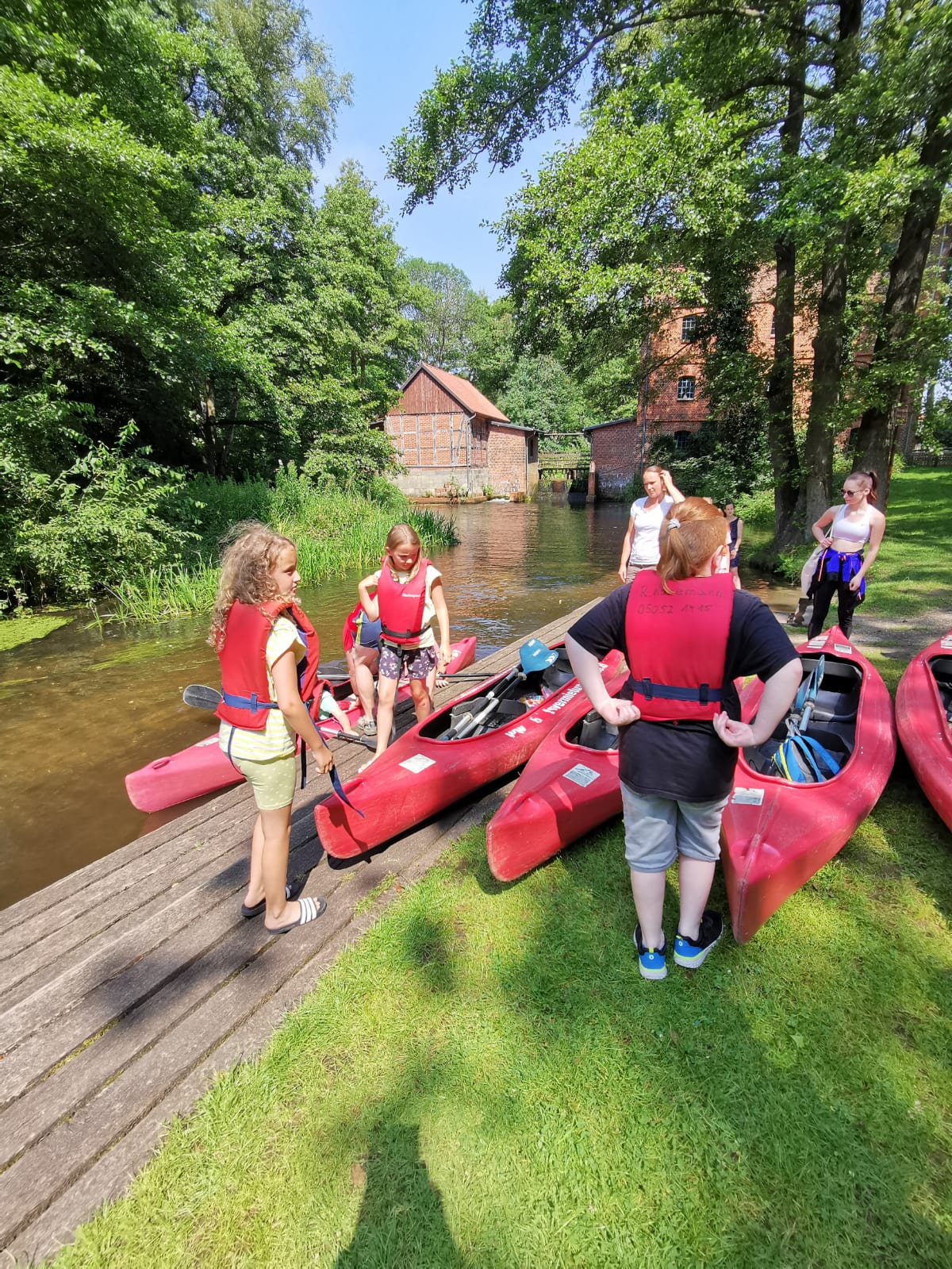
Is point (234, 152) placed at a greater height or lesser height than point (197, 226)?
greater

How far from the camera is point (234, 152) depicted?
46.9ft

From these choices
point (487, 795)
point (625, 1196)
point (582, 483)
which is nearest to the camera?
point (625, 1196)

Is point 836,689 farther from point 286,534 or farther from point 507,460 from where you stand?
point 507,460

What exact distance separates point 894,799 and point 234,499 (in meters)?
12.9

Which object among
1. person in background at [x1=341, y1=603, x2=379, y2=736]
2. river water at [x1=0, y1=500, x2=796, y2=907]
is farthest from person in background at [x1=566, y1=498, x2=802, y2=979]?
river water at [x1=0, y1=500, x2=796, y2=907]

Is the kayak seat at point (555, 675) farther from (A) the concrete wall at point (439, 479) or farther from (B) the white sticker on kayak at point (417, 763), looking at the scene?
(A) the concrete wall at point (439, 479)

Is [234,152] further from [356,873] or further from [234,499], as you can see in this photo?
[356,873]

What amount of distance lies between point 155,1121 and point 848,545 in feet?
19.0

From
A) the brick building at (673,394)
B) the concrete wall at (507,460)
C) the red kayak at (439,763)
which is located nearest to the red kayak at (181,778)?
the red kayak at (439,763)

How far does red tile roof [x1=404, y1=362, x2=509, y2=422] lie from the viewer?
107ft

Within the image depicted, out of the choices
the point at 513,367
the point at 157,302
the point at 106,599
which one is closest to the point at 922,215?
the point at 157,302

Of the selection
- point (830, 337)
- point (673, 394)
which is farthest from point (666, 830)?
point (673, 394)

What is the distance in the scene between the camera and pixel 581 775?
330 centimetres

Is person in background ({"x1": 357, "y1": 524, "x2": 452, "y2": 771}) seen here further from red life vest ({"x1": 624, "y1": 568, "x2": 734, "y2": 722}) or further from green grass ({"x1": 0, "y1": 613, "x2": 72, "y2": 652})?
green grass ({"x1": 0, "y1": 613, "x2": 72, "y2": 652})
